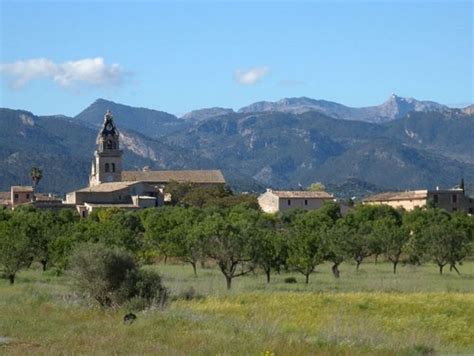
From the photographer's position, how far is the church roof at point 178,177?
536ft

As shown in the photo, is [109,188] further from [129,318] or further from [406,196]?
[129,318]

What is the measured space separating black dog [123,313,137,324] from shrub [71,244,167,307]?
16.2 feet

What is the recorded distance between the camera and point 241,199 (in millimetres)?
138125

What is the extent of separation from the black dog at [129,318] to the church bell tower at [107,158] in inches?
5426

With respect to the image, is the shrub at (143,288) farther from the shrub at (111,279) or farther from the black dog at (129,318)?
the black dog at (129,318)

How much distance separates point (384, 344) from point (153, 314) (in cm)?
770

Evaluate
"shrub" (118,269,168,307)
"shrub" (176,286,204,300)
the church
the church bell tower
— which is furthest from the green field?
the church bell tower

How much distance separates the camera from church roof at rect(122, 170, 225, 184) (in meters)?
163

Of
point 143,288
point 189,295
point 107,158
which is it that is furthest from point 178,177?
point 143,288

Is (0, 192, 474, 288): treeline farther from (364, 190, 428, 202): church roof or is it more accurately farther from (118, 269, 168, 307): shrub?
(364, 190, 428, 202): church roof

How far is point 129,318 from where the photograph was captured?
28.6 m

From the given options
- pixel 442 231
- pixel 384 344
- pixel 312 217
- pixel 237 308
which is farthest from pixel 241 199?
pixel 384 344

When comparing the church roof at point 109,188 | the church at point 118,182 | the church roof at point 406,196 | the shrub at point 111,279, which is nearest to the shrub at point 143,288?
the shrub at point 111,279

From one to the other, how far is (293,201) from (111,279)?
114918 millimetres
